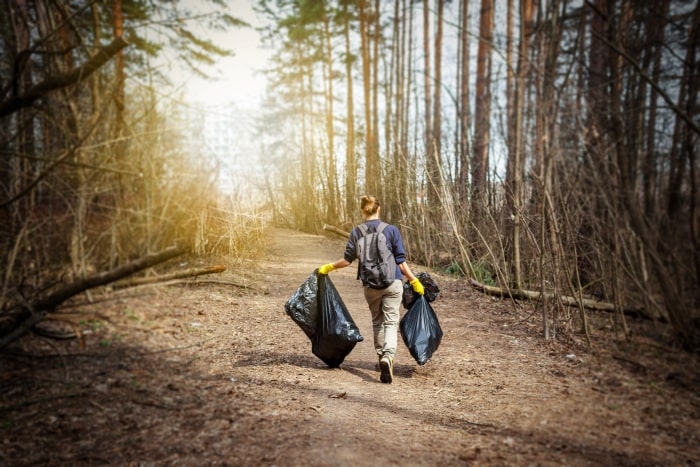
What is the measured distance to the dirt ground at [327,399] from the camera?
2.81 meters

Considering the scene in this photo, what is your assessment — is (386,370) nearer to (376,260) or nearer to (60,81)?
(376,260)

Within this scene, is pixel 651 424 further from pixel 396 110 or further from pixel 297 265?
pixel 396 110

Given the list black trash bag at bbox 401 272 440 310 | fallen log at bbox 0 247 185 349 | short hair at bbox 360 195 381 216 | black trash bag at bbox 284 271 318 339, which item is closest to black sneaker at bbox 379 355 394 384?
black trash bag at bbox 401 272 440 310

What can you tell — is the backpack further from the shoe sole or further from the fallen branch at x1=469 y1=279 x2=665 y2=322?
the fallen branch at x1=469 y1=279 x2=665 y2=322

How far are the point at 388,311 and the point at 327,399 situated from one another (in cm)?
106

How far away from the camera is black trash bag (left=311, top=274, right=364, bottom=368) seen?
14.2 ft

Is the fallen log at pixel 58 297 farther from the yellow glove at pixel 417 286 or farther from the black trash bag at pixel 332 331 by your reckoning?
the yellow glove at pixel 417 286

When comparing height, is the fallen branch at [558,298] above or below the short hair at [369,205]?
below

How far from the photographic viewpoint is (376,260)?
13.7ft

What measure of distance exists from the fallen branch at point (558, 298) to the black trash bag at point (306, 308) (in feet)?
8.82

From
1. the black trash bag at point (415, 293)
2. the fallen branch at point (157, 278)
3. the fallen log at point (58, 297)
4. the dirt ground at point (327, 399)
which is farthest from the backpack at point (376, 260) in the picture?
the fallen log at point (58, 297)

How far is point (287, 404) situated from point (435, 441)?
1285mm

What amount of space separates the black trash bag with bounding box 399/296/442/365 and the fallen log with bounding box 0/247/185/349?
7.92 feet

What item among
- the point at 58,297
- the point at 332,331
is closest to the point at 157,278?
the point at 58,297
